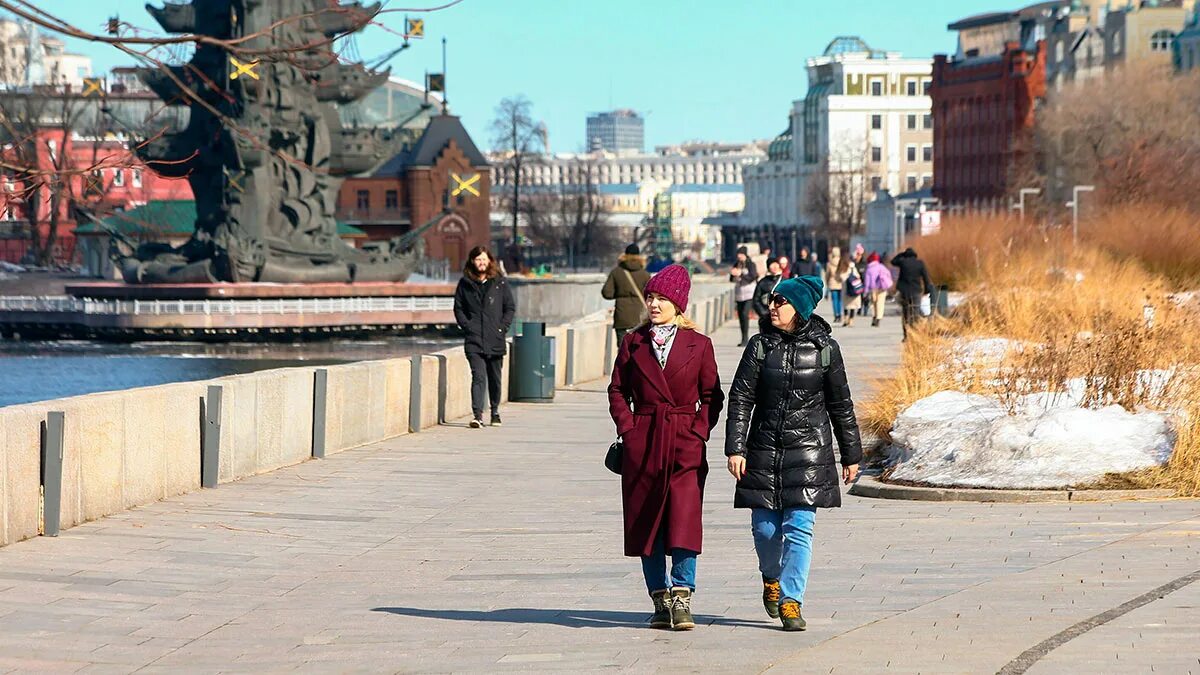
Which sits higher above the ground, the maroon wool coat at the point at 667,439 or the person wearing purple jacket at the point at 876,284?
the person wearing purple jacket at the point at 876,284

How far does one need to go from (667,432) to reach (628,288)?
585 inches

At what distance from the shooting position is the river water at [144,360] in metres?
54.3

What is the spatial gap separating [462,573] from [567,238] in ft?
470

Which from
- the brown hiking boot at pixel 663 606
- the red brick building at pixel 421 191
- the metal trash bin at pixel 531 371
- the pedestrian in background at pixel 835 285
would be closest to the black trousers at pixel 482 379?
the metal trash bin at pixel 531 371

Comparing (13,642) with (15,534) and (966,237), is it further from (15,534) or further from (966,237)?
(966,237)

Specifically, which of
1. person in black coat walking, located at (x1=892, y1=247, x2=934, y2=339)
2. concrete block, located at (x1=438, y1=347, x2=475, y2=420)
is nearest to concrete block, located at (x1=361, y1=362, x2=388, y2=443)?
concrete block, located at (x1=438, y1=347, x2=475, y2=420)

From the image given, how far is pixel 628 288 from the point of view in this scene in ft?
77.3

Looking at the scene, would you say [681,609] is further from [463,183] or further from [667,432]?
[463,183]

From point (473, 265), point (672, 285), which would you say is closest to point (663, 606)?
point (672, 285)


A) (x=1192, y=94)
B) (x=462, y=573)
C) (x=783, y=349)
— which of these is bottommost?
(x=462, y=573)

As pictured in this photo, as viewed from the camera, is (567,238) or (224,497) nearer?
(224,497)

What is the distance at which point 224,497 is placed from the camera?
1398 centimetres

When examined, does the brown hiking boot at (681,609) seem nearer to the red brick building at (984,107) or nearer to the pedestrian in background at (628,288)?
the pedestrian in background at (628,288)

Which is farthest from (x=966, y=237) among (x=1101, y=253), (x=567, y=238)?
(x=567, y=238)
